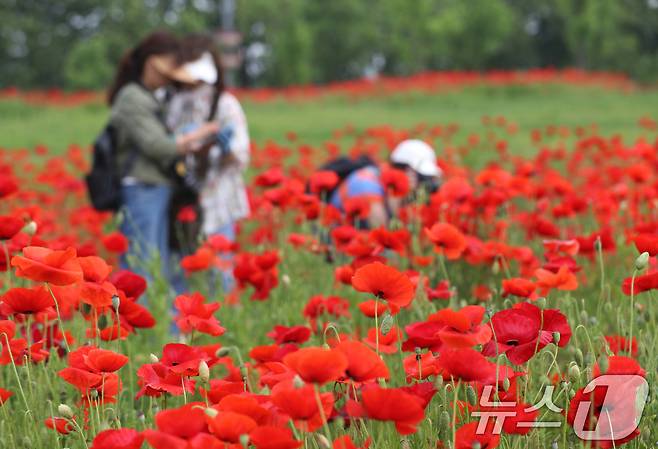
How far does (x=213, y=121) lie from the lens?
4.36 m

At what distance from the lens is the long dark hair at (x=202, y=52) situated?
4.14 m

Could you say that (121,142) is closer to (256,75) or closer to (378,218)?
(378,218)

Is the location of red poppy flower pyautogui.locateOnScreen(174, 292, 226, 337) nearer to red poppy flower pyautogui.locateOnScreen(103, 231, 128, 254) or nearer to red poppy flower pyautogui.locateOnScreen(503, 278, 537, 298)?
red poppy flower pyautogui.locateOnScreen(503, 278, 537, 298)

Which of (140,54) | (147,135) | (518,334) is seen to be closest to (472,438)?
(518,334)

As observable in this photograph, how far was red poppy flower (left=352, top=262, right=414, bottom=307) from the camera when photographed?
5.05 feet

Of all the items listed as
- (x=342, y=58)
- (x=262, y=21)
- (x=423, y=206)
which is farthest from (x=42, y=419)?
(x=342, y=58)

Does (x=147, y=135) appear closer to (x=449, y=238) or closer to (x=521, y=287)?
(x=449, y=238)

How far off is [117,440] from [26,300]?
602mm

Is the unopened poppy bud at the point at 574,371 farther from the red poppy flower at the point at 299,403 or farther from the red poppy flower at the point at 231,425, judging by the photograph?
the red poppy flower at the point at 231,425

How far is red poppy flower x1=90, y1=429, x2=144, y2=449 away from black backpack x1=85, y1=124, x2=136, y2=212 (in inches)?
121

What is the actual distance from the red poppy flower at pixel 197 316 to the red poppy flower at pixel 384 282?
38cm

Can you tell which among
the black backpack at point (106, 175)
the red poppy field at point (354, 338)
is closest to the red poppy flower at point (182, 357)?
the red poppy field at point (354, 338)

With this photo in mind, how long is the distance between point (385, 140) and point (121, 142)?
476 cm

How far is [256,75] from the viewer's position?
148ft
